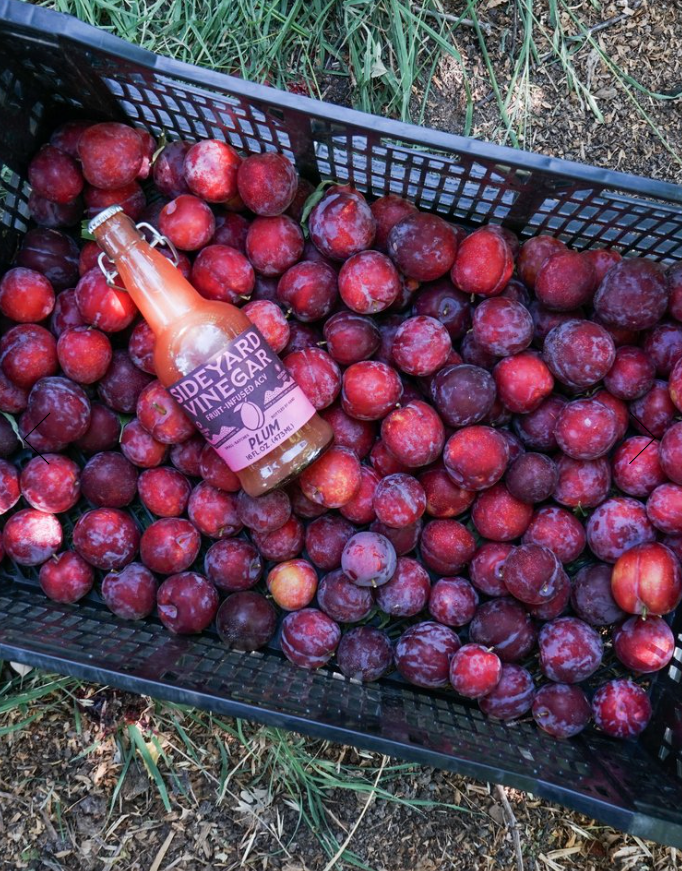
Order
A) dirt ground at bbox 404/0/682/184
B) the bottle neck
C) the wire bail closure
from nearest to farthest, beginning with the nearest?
the bottle neck < the wire bail closure < dirt ground at bbox 404/0/682/184

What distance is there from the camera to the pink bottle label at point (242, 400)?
168 centimetres

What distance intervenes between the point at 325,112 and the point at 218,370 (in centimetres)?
66

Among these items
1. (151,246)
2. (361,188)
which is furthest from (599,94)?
(151,246)

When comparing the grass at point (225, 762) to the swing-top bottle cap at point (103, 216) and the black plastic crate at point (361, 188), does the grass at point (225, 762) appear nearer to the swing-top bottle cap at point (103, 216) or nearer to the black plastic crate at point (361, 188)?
the black plastic crate at point (361, 188)

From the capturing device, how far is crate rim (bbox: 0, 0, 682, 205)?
164 cm

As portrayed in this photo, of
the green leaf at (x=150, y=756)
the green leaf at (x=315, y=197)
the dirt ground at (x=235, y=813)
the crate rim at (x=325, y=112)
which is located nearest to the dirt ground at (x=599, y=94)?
the green leaf at (x=315, y=197)

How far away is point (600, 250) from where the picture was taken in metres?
2.01

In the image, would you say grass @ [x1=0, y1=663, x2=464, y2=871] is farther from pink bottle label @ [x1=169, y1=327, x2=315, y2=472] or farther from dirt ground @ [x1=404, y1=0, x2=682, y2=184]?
dirt ground @ [x1=404, y1=0, x2=682, y2=184]

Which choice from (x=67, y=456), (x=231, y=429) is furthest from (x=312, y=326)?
(x=67, y=456)

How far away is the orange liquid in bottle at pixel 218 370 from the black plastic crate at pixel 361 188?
0.43 meters

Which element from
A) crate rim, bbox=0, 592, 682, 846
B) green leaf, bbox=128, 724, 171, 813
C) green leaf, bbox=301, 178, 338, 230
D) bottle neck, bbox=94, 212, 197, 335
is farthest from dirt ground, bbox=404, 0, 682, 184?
green leaf, bbox=128, 724, 171, 813

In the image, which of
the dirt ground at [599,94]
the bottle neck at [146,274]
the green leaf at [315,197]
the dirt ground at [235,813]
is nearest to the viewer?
the bottle neck at [146,274]

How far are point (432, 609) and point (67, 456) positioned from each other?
3.72 feet

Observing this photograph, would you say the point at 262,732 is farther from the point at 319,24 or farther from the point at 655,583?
the point at 319,24
